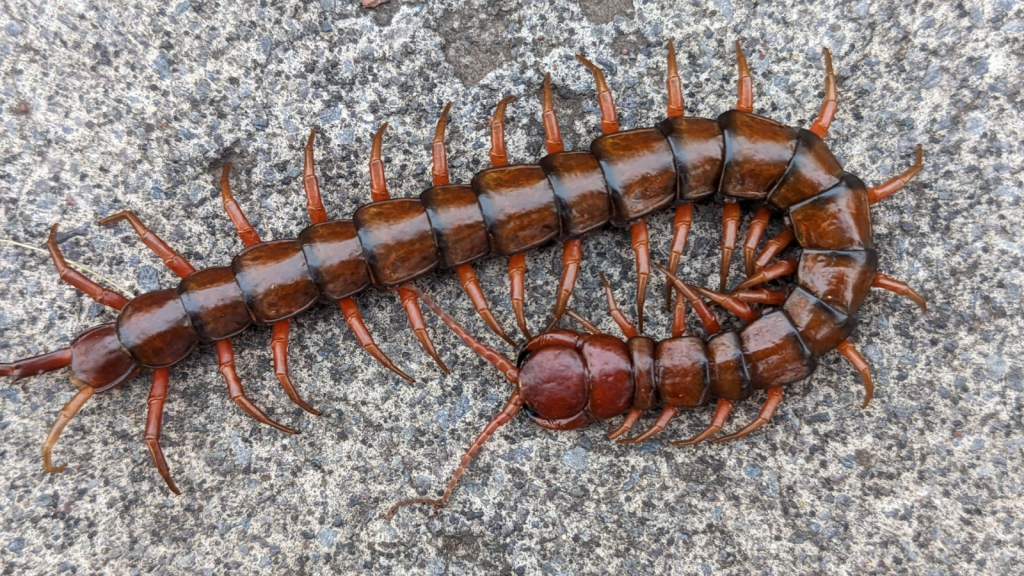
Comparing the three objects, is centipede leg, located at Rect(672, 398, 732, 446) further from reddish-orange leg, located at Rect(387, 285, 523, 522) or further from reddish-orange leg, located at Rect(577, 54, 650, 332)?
reddish-orange leg, located at Rect(387, 285, 523, 522)

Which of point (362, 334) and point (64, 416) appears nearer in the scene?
point (64, 416)

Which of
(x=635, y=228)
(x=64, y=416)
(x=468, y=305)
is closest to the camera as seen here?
(x=64, y=416)

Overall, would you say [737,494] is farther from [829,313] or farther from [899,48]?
[899,48]

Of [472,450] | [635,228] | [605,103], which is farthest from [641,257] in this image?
[472,450]

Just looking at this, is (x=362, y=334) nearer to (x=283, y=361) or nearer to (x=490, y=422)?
(x=283, y=361)

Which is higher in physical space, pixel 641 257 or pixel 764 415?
pixel 641 257

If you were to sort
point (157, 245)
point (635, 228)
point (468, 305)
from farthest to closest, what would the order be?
point (468, 305) → point (635, 228) → point (157, 245)

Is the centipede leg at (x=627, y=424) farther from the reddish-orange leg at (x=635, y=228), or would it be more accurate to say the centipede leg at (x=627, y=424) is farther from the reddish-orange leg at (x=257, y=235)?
the reddish-orange leg at (x=257, y=235)

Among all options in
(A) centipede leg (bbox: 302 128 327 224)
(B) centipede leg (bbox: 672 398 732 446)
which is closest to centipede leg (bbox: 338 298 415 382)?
(A) centipede leg (bbox: 302 128 327 224)
